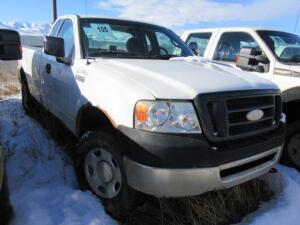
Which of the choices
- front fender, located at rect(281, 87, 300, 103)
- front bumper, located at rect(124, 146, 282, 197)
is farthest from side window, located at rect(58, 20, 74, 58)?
front fender, located at rect(281, 87, 300, 103)

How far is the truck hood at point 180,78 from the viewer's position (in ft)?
8.64

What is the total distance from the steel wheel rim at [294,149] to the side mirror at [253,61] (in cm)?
110

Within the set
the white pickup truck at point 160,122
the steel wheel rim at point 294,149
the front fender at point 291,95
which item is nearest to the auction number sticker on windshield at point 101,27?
the white pickup truck at point 160,122

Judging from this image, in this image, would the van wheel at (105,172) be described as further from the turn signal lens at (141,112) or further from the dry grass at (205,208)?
the turn signal lens at (141,112)

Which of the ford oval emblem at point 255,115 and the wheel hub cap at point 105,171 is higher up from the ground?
the ford oval emblem at point 255,115

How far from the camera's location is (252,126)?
9.62 ft

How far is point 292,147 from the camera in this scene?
4.44m

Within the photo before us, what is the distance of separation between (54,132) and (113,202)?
2.29 m

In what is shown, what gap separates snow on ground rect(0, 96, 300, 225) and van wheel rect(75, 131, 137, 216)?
0.10 metres

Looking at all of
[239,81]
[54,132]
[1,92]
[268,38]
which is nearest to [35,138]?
[54,132]

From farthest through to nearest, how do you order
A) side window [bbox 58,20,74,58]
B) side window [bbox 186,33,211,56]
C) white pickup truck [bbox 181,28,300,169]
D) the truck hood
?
side window [bbox 186,33,211,56]
white pickup truck [bbox 181,28,300,169]
side window [bbox 58,20,74,58]
the truck hood

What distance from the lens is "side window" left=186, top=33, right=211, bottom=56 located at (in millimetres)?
6157

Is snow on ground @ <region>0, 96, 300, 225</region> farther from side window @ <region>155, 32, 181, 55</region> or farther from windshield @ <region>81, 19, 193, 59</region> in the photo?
side window @ <region>155, 32, 181, 55</region>

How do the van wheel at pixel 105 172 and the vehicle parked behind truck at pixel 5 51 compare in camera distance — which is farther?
the van wheel at pixel 105 172
